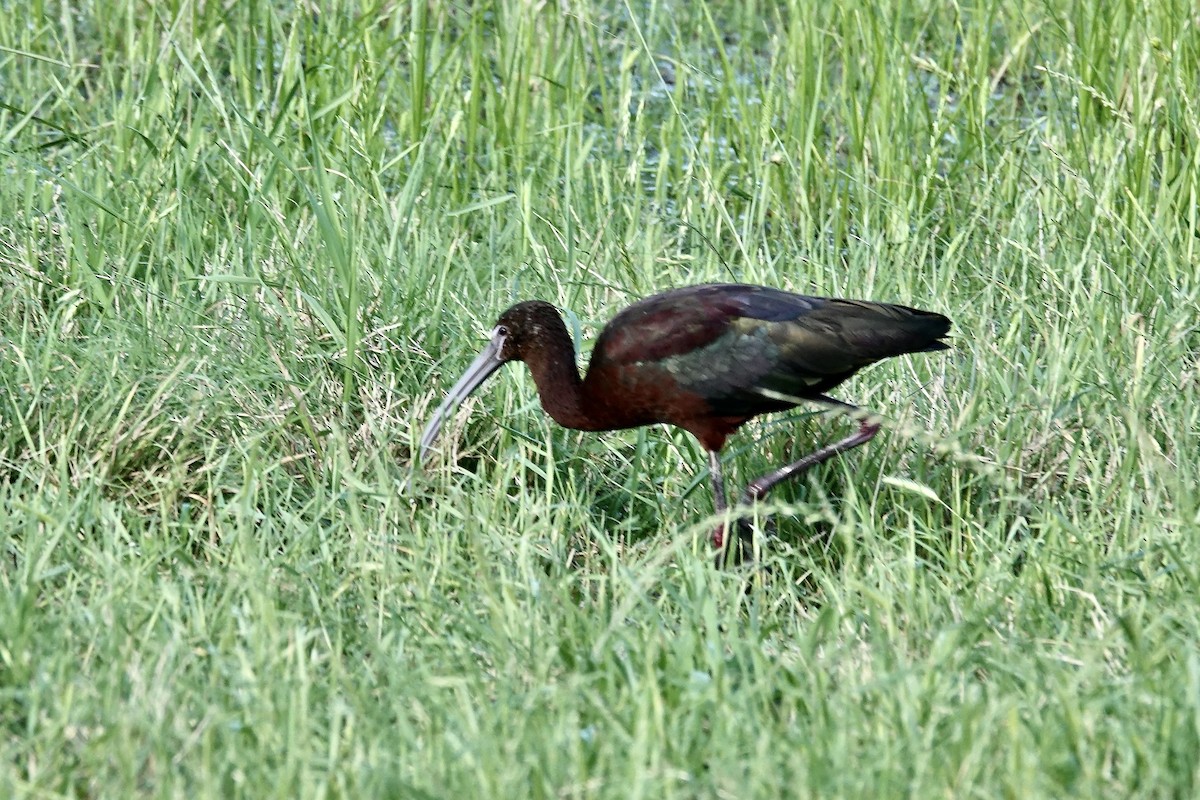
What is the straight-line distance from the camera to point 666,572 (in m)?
4.08

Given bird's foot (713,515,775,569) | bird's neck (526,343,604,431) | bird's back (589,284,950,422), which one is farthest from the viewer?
bird's neck (526,343,604,431)

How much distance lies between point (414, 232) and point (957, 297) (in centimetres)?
162

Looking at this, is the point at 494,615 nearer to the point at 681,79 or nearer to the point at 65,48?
the point at 681,79

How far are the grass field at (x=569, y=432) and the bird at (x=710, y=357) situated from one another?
0.15m

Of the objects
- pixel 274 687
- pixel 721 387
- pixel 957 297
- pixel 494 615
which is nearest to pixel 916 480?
pixel 721 387

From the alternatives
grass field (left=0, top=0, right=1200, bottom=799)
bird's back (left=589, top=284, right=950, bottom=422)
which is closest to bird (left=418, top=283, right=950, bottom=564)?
bird's back (left=589, top=284, right=950, bottom=422)

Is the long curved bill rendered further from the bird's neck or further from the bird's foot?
the bird's foot

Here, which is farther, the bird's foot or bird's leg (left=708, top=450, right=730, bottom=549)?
bird's leg (left=708, top=450, right=730, bottom=549)

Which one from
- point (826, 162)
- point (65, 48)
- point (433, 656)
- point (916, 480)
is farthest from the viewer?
point (65, 48)

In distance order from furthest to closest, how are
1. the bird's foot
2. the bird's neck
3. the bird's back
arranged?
the bird's neck < the bird's back < the bird's foot

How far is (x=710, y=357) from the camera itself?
4.28m

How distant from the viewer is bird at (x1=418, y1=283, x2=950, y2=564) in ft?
13.9

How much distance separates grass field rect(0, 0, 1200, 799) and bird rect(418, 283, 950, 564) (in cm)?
15

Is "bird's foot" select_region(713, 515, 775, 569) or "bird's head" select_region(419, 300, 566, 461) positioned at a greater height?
"bird's head" select_region(419, 300, 566, 461)
